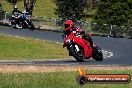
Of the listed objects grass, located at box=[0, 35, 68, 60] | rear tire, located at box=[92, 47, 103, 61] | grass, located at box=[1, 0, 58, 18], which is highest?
rear tire, located at box=[92, 47, 103, 61]

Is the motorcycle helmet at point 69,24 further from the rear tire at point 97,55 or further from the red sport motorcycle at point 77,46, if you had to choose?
the rear tire at point 97,55

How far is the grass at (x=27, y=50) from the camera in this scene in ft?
78.3

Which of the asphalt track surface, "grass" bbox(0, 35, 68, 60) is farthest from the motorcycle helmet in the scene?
"grass" bbox(0, 35, 68, 60)

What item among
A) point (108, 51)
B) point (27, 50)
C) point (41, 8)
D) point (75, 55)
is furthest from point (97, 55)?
point (41, 8)

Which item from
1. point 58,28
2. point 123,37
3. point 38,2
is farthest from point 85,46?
point 38,2

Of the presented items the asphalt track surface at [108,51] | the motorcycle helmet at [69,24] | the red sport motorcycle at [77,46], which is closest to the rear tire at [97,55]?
the red sport motorcycle at [77,46]

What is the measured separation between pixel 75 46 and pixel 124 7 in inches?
1195

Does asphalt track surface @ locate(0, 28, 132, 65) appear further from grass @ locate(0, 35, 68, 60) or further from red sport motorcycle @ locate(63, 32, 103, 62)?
grass @ locate(0, 35, 68, 60)

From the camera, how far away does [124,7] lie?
166 ft

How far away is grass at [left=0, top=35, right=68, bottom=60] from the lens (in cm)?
2388

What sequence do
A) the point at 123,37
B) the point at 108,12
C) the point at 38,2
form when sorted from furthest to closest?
the point at 38,2 → the point at 108,12 → the point at 123,37

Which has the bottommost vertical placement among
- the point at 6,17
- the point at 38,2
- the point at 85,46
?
the point at 38,2

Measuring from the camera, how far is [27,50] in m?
26.2

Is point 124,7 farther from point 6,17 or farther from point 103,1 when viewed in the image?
point 6,17
